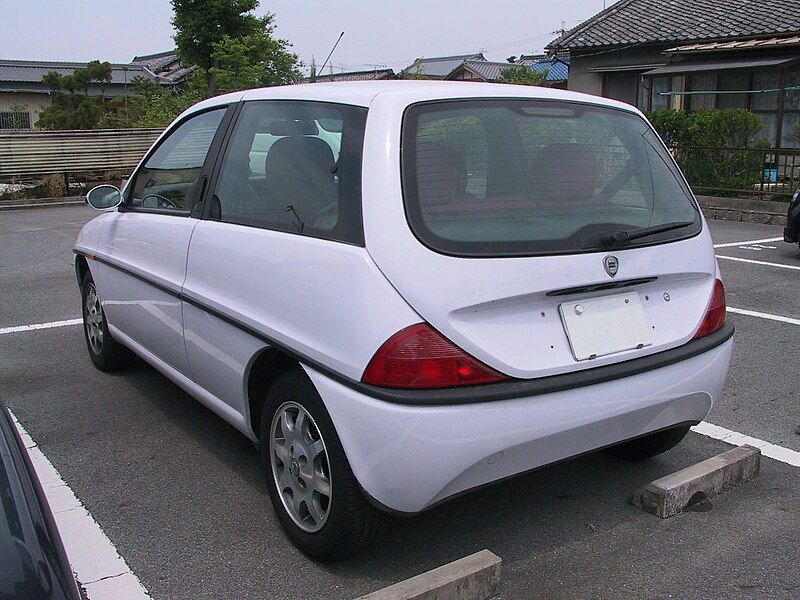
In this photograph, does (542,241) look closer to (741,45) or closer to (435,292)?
(435,292)

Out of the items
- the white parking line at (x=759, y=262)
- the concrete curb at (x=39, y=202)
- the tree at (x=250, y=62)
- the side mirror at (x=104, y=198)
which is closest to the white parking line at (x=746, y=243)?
the white parking line at (x=759, y=262)

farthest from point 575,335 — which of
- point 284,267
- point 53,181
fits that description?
point 53,181

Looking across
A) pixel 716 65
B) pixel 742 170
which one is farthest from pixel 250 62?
pixel 742 170

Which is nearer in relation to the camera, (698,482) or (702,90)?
(698,482)

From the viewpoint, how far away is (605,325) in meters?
2.63

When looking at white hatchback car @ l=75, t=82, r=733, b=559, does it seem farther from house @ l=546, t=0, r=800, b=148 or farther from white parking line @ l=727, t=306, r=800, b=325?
house @ l=546, t=0, r=800, b=148

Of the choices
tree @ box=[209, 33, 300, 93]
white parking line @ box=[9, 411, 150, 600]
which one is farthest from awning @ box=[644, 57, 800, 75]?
white parking line @ box=[9, 411, 150, 600]

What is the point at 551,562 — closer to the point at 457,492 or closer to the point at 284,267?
the point at 457,492

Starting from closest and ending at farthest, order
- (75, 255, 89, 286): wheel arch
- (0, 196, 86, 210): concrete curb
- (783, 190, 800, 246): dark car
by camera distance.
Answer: (75, 255, 89, 286): wheel arch → (783, 190, 800, 246): dark car → (0, 196, 86, 210): concrete curb

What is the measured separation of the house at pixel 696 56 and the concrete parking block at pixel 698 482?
15.3 metres

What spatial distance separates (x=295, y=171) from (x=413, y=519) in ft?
4.59

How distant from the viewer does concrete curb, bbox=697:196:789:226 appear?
1248 cm

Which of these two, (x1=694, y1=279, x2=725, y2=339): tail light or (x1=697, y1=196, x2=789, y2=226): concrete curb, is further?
(x1=697, y1=196, x2=789, y2=226): concrete curb

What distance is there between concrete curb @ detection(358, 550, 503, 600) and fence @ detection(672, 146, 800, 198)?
12.2 m
